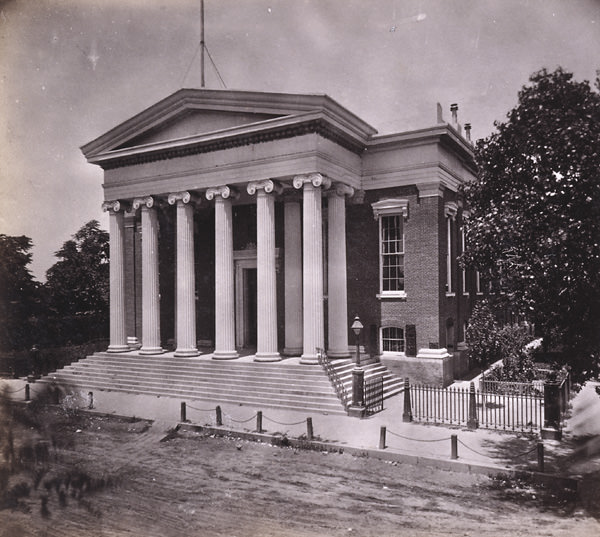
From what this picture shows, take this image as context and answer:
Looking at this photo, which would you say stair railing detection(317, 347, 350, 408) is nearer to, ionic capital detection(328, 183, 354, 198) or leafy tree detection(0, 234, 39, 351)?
ionic capital detection(328, 183, 354, 198)

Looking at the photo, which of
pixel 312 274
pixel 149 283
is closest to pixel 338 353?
pixel 312 274

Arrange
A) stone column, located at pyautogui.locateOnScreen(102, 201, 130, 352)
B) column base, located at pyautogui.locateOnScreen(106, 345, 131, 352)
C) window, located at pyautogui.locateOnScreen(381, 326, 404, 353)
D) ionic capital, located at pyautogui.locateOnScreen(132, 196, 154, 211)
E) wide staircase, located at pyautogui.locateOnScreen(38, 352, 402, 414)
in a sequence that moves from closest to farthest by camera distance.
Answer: wide staircase, located at pyautogui.locateOnScreen(38, 352, 402, 414) → window, located at pyautogui.locateOnScreen(381, 326, 404, 353) → ionic capital, located at pyautogui.locateOnScreen(132, 196, 154, 211) → column base, located at pyautogui.locateOnScreen(106, 345, 131, 352) → stone column, located at pyautogui.locateOnScreen(102, 201, 130, 352)

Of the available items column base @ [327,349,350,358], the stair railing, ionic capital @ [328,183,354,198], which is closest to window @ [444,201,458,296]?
ionic capital @ [328,183,354,198]

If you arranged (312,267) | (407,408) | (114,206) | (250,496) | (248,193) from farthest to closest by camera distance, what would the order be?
(114,206), (248,193), (312,267), (407,408), (250,496)

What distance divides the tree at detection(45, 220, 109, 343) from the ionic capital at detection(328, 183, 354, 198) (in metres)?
15.8

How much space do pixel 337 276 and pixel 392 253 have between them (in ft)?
9.00

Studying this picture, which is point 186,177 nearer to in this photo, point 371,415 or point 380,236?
point 380,236

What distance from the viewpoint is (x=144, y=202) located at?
22.2 meters

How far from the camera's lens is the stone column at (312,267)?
18.0 meters

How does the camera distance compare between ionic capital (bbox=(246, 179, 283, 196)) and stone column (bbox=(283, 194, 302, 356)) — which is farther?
stone column (bbox=(283, 194, 302, 356))

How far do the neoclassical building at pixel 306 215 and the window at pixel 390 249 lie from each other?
5 cm

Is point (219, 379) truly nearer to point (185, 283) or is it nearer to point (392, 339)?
point (185, 283)

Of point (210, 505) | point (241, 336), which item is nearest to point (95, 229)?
Answer: point (241, 336)

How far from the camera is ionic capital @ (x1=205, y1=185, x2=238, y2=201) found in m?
19.8
